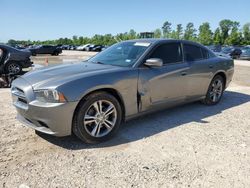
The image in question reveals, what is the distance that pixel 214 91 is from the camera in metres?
6.30

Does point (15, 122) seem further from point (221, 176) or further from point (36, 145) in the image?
point (221, 176)

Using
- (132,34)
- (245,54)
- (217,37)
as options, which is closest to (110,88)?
(245,54)

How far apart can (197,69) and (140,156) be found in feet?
8.91

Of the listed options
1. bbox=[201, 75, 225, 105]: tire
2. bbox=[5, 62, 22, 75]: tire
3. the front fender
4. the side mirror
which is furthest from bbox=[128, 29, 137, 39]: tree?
the front fender

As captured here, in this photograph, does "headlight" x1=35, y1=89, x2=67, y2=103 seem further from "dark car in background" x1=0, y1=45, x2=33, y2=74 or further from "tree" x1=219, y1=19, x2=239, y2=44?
"tree" x1=219, y1=19, x2=239, y2=44

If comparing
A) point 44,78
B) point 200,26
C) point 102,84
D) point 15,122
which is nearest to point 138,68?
point 102,84

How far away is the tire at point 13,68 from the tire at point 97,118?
8065 mm

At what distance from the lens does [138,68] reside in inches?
175

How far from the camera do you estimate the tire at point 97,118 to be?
12.5 ft

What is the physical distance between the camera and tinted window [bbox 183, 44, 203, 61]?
551cm

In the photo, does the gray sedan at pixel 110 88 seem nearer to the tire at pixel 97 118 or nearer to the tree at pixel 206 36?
the tire at pixel 97 118

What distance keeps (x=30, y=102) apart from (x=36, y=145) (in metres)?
0.66

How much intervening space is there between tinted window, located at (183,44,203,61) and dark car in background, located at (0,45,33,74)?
777 cm

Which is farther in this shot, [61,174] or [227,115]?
[227,115]
